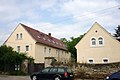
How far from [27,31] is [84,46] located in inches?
623

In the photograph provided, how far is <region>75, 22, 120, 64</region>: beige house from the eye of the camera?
124ft

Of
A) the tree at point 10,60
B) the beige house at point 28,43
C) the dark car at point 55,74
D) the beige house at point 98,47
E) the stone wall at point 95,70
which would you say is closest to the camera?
the dark car at point 55,74

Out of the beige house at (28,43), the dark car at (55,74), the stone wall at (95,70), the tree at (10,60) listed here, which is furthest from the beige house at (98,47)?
the dark car at (55,74)

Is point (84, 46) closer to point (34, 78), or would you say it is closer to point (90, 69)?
point (90, 69)

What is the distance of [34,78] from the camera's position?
80.7 ft

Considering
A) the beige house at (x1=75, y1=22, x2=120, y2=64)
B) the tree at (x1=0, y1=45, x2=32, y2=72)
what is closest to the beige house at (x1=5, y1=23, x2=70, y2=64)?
the tree at (x1=0, y1=45, x2=32, y2=72)

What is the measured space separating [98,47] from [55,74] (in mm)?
16846

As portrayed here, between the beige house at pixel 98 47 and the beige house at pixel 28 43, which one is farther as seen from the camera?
the beige house at pixel 28 43

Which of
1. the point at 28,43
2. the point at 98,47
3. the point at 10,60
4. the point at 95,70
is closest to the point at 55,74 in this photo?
the point at 95,70

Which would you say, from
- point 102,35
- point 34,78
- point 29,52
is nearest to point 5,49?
point 29,52

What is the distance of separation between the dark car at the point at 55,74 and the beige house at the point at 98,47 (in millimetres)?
15049

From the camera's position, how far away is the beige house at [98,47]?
37719 mm

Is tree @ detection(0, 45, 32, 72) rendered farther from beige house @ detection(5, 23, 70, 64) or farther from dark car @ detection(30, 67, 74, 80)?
dark car @ detection(30, 67, 74, 80)

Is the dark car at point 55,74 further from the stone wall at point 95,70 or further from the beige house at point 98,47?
the beige house at point 98,47
